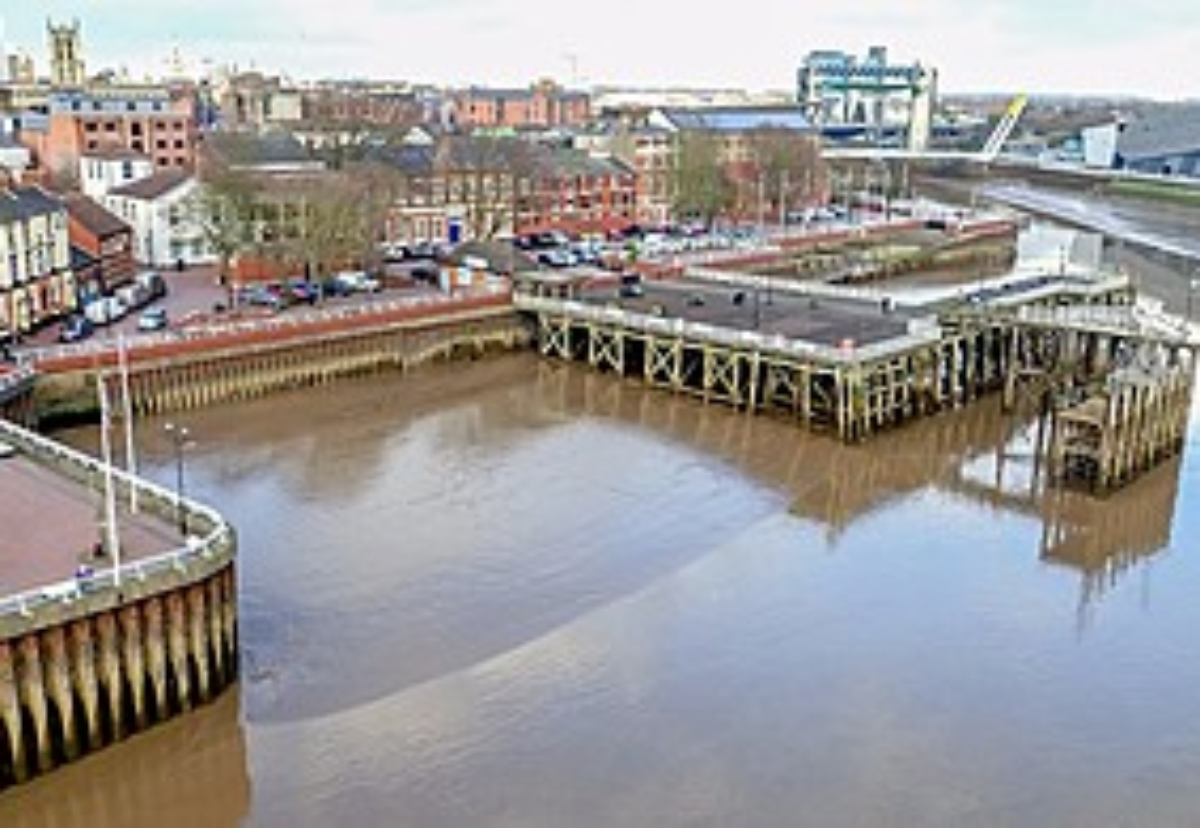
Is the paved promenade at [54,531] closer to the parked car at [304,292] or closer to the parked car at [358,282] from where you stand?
the parked car at [304,292]

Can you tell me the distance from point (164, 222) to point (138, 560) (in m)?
39.1

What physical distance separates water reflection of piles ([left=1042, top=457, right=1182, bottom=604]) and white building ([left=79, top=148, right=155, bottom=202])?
4634cm

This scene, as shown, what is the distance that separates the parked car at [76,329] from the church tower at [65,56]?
269 feet

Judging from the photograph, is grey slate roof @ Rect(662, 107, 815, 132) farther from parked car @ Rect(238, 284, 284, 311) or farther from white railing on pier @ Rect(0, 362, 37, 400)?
white railing on pier @ Rect(0, 362, 37, 400)

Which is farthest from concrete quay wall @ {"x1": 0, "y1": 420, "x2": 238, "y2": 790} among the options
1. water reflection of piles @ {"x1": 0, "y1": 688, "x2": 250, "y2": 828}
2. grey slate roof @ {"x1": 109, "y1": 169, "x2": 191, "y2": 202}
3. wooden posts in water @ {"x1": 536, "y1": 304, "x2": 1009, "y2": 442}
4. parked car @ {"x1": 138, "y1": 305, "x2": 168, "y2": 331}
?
grey slate roof @ {"x1": 109, "y1": 169, "x2": 191, "y2": 202}

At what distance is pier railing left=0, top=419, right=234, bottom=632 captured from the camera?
1938 cm

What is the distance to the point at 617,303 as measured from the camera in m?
48.6

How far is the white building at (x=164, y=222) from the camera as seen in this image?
187 feet

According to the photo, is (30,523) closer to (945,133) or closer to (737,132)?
(737,132)

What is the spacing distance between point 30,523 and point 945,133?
181927mm

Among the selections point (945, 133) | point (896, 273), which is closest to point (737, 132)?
point (896, 273)

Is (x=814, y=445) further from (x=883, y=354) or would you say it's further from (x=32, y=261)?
(x=32, y=261)

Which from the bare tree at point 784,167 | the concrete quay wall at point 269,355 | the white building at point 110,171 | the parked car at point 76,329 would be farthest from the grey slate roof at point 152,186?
the bare tree at point 784,167

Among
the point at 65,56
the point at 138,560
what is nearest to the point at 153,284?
the point at 138,560
